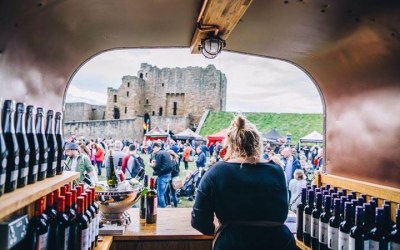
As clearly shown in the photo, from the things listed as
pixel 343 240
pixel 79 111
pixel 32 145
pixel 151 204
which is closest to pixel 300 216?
pixel 343 240

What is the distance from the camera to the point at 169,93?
126 feet

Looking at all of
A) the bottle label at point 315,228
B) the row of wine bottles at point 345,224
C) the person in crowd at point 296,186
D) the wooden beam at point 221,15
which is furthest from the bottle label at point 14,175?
the person in crowd at point 296,186

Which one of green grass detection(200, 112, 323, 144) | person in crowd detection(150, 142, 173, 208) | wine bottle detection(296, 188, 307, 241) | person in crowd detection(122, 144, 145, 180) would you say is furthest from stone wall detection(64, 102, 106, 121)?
wine bottle detection(296, 188, 307, 241)

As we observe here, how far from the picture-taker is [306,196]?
2215 millimetres

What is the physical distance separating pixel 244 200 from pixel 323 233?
0.56 metres

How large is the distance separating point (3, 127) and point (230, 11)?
1436 millimetres

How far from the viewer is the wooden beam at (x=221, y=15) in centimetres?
195

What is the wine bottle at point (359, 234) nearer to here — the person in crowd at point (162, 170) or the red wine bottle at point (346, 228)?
the red wine bottle at point (346, 228)

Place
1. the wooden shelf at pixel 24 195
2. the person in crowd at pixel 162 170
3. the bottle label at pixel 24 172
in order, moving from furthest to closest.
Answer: the person in crowd at pixel 162 170 < the bottle label at pixel 24 172 < the wooden shelf at pixel 24 195

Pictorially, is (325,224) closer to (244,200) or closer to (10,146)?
(244,200)

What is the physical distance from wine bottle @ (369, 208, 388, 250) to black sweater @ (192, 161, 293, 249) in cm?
38

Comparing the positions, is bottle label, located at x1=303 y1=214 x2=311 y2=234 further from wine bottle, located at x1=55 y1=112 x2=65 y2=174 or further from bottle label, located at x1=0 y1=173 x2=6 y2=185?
bottle label, located at x1=0 y1=173 x2=6 y2=185

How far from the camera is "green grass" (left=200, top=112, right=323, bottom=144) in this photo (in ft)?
85.4

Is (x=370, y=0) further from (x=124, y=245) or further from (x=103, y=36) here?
(x=124, y=245)
